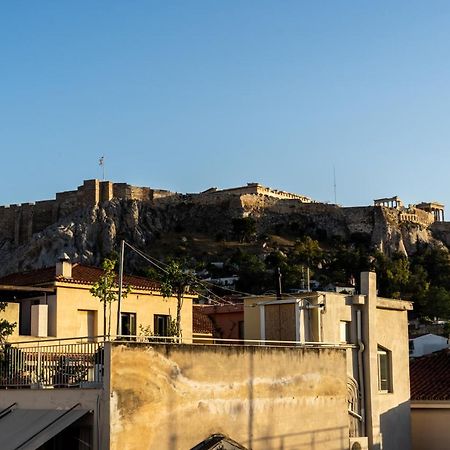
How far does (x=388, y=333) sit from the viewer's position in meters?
27.4

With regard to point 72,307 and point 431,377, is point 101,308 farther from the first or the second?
point 431,377

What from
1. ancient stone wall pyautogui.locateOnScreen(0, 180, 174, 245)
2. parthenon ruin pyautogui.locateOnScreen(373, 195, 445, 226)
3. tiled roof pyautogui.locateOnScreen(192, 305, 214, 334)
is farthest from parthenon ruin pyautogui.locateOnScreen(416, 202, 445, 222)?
tiled roof pyautogui.locateOnScreen(192, 305, 214, 334)

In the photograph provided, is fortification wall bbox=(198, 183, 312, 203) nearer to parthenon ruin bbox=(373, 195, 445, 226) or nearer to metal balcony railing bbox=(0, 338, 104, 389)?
parthenon ruin bbox=(373, 195, 445, 226)

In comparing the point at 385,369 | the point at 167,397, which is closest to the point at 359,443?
the point at 385,369

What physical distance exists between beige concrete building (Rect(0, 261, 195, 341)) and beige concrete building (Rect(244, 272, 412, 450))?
269 inches

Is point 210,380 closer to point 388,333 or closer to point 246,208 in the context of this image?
point 388,333

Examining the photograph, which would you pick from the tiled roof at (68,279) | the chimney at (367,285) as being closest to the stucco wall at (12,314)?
the tiled roof at (68,279)

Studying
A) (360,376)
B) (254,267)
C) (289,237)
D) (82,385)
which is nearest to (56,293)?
(360,376)

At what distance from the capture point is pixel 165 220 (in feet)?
415

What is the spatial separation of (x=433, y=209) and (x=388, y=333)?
135 m

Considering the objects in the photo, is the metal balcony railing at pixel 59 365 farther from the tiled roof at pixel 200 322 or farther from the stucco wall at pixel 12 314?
the tiled roof at pixel 200 322

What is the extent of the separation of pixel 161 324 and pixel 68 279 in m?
4.44

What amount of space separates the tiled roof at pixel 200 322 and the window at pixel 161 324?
1296mm

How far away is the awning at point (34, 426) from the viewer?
54.5 feet
